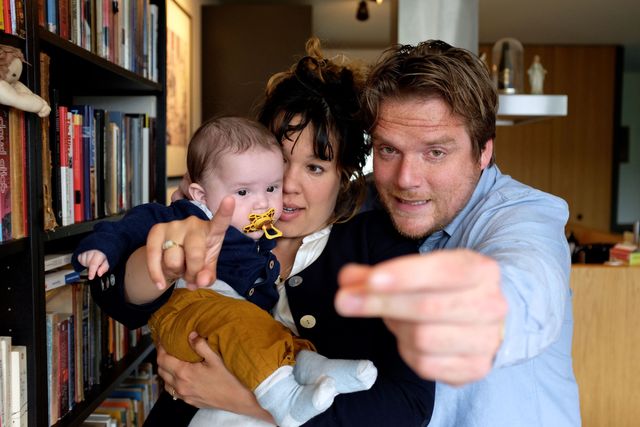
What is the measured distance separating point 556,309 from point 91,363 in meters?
1.47

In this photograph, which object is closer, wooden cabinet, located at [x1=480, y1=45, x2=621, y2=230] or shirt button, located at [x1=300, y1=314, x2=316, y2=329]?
shirt button, located at [x1=300, y1=314, x2=316, y2=329]

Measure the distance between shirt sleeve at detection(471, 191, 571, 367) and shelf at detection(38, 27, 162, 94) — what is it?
3.41 ft

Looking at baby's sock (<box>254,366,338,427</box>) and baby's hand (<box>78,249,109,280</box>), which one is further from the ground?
baby's hand (<box>78,249,109,280</box>)

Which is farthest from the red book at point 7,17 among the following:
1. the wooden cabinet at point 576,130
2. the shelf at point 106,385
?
the wooden cabinet at point 576,130

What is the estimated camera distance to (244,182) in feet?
4.43

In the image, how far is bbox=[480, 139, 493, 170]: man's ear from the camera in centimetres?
148

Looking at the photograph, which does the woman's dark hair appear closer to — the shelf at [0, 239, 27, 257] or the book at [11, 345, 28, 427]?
the shelf at [0, 239, 27, 257]

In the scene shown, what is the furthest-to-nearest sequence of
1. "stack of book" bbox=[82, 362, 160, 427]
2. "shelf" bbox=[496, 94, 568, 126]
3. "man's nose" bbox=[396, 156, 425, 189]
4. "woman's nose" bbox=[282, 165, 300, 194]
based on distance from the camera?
"shelf" bbox=[496, 94, 568, 126] → "stack of book" bbox=[82, 362, 160, 427] → "woman's nose" bbox=[282, 165, 300, 194] → "man's nose" bbox=[396, 156, 425, 189]

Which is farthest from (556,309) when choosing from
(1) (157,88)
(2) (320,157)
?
(1) (157,88)

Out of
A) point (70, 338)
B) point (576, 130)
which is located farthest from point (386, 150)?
point (576, 130)

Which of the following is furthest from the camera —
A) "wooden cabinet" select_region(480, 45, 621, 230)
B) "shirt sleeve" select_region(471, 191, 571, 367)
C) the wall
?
the wall

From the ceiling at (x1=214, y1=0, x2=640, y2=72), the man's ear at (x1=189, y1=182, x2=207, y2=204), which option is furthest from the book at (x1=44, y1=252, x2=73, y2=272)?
the ceiling at (x1=214, y1=0, x2=640, y2=72)

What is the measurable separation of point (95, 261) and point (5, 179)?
38 cm

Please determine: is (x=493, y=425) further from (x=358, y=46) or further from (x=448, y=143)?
(x=358, y=46)
